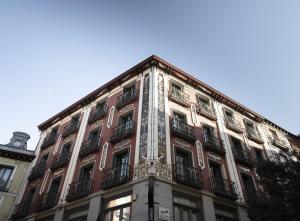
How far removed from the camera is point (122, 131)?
16422 mm

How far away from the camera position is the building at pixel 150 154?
1308cm

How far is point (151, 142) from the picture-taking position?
14.1 meters

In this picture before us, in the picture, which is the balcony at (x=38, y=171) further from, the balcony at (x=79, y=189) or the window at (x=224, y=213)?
the window at (x=224, y=213)

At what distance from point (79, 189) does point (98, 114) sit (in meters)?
6.23

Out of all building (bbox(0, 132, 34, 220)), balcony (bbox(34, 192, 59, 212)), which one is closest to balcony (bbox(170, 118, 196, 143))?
balcony (bbox(34, 192, 59, 212))

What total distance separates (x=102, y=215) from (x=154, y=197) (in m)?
3.56

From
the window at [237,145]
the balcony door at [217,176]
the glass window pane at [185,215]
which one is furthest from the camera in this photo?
the window at [237,145]

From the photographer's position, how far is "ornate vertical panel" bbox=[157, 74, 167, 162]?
13773 millimetres

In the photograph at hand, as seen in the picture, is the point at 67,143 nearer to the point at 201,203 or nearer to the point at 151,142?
the point at 151,142

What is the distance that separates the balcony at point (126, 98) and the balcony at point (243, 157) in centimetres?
830

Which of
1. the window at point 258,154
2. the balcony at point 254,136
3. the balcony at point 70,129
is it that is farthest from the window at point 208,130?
the balcony at point 70,129

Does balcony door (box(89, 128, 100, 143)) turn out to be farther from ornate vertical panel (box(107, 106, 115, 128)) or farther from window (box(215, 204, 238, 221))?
window (box(215, 204, 238, 221))

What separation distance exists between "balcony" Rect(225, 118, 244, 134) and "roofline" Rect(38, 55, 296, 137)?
182 cm

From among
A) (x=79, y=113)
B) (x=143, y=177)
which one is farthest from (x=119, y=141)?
(x=79, y=113)
